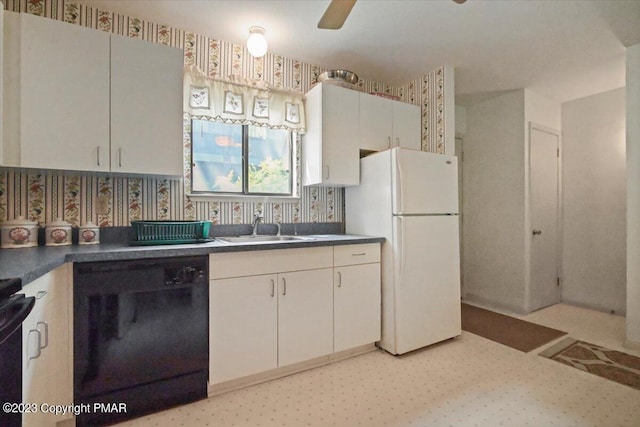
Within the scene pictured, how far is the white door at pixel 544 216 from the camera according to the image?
3.43 meters

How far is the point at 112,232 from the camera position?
Result: 6.59ft

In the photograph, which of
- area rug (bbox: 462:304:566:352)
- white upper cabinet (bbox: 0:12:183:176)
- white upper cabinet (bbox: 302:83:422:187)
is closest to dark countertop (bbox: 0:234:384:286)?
white upper cabinet (bbox: 0:12:183:176)

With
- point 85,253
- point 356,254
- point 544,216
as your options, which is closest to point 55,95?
point 85,253

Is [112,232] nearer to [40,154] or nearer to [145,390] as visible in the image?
[40,154]

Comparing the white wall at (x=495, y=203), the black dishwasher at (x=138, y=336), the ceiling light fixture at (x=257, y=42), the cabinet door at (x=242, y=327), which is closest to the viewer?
the black dishwasher at (x=138, y=336)

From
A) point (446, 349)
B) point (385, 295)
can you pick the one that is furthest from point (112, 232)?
point (446, 349)

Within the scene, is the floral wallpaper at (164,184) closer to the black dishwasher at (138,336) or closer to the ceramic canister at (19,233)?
the ceramic canister at (19,233)

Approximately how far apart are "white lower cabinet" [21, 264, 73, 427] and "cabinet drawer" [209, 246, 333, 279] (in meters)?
0.71

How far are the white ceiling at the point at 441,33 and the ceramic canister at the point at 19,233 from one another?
1.52m

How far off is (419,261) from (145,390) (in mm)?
2014

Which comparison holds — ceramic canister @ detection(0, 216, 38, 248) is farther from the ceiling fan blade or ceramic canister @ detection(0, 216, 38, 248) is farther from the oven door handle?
the ceiling fan blade

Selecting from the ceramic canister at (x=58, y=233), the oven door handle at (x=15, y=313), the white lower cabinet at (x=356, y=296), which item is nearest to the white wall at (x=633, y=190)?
the white lower cabinet at (x=356, y=296)

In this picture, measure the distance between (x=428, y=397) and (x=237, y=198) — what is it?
196 cm

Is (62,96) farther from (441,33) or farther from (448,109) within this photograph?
(448,109)
